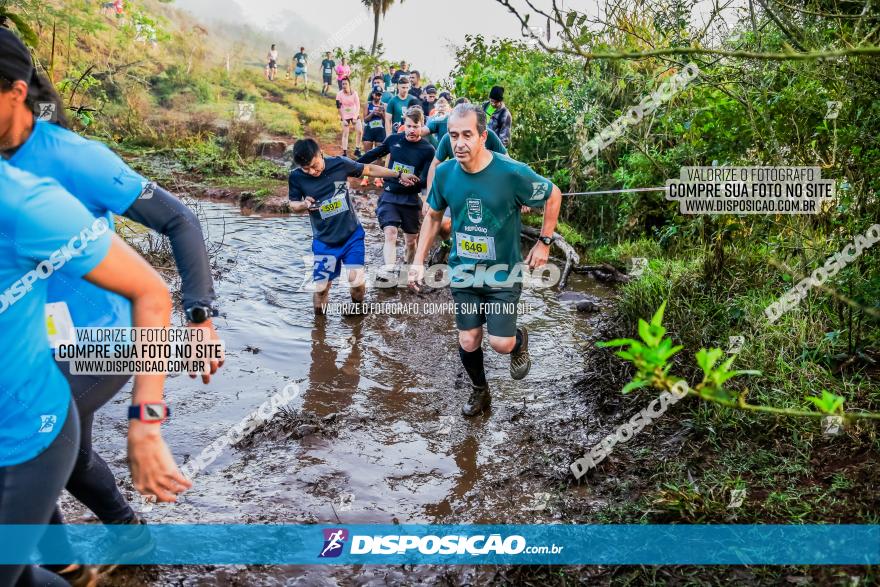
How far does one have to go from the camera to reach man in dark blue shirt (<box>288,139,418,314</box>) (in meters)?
6.41

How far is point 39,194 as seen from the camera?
5.60ft

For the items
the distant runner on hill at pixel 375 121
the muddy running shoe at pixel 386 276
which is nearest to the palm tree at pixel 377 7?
the distant runner on hill at pixel 375 121

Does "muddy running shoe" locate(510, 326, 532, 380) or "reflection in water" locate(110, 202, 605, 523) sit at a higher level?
"muddy running shoe" locate(510, 326, 532, 380)

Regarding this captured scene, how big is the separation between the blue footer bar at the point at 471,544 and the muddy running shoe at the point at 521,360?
1.73 metres

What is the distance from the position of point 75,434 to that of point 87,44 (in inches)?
1147

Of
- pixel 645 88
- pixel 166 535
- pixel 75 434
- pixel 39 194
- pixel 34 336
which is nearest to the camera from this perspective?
pixel 39 194

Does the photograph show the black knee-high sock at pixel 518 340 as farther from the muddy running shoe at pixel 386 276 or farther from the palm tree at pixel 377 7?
the palm tree at pixel 377 7

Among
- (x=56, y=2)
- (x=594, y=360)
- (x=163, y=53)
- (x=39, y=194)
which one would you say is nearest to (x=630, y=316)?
(x=594, y=360)

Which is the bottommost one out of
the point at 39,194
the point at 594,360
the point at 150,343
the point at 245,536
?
the point at 245,536

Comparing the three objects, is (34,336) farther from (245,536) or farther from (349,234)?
(349,234)

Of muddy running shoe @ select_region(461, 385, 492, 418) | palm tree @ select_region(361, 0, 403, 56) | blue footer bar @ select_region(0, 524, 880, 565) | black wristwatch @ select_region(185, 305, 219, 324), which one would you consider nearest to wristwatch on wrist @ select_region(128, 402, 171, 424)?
Result: black wristwatch @ select_region(185, 305, 219, 324)

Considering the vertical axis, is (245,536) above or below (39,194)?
below

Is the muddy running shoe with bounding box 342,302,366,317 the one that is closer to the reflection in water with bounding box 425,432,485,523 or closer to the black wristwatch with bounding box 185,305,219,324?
the reflection in water with bounding box 425,432,485,523

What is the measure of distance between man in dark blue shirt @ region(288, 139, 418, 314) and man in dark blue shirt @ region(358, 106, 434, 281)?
47.5 inches
